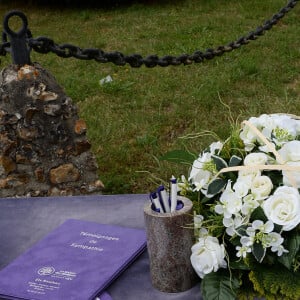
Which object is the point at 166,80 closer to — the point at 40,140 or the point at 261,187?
the point at 40,140

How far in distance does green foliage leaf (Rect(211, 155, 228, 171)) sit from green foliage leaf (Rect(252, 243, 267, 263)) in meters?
0.20

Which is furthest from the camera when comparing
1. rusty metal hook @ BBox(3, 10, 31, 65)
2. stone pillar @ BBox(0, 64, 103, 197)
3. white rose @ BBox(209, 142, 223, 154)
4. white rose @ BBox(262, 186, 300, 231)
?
stone pillar @ BBox(0, 64, 103, 197)

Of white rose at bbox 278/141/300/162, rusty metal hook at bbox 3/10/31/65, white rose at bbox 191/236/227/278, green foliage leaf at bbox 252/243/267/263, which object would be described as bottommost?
white rose at bbox 191/236/227/278

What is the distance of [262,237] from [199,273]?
17 centimetres

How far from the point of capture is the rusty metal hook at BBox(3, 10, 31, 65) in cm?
239

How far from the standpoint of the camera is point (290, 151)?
1400 mm

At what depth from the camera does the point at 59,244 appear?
1.67 meters

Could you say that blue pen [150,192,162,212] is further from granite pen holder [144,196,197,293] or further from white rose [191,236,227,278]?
white rose [191,236,227,278]

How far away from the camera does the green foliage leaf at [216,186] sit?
1.41 meters

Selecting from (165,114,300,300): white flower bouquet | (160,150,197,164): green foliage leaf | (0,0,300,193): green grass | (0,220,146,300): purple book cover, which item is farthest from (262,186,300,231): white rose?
(0,0,300,193): green grass

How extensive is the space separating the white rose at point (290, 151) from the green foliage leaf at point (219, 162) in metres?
0.13

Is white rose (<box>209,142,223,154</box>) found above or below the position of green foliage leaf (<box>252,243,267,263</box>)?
above

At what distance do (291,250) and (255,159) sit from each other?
0.70 ft

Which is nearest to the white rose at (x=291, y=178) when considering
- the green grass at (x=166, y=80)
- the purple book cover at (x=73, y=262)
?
the purple book cover at (x=73, y=262)
